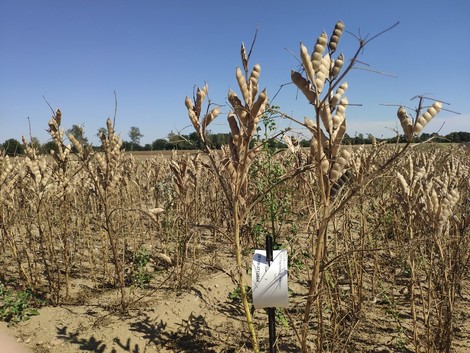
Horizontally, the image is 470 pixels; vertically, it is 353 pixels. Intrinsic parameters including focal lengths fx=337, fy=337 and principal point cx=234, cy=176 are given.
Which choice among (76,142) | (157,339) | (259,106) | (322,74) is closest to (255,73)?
(259,106)

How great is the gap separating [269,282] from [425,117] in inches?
39.6

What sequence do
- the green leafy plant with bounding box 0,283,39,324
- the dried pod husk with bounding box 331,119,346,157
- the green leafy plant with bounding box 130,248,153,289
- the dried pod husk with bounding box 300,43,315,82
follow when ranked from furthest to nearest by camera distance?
1. the green leafy plant with bounding box 130,248,153,289
2. the green leafy plant with bounding box 0,283,39,324
3. the dried pod husk with bounding box 331,119,346,157
4. the dried pod husk with bounding box 300,43,315,82

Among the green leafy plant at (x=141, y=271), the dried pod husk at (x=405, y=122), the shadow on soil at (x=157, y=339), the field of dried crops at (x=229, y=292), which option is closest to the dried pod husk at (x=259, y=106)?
the dried pod husk at (x=405, y=122)

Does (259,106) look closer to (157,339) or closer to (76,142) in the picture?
(76,142)

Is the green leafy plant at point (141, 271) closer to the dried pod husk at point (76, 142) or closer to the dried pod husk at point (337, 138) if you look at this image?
the dried pod husk at point (76, 142)

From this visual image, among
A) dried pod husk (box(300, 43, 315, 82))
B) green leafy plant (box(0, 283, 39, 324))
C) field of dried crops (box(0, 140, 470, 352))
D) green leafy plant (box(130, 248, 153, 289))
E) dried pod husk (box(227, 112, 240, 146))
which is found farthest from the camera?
green leafy plant (box(130, 248, 153, 289))

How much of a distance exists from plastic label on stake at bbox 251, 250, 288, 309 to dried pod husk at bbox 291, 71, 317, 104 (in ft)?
2.59

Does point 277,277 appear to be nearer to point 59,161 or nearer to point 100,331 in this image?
point 100,331

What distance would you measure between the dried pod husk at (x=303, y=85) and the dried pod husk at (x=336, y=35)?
A: 163mm

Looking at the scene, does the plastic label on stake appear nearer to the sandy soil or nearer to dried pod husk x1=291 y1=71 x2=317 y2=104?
dried pod husk x1=291 y1=71 x2=317 y2=104

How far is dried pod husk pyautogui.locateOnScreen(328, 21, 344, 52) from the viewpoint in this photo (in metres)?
1.25

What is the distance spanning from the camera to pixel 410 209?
84.7 inches

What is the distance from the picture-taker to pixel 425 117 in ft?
4.17

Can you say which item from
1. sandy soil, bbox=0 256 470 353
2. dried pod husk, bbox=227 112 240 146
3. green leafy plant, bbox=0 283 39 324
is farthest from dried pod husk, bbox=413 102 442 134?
green leafy plant, bbox=0 283 39 324
